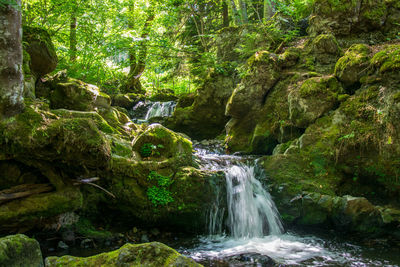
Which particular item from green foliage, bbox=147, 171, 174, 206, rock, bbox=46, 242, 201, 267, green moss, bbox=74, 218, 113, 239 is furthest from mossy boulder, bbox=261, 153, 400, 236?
rock, bbox=46, 242, 201, 267

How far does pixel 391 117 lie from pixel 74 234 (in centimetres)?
695

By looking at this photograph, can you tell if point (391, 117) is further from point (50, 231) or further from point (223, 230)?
point (50, 231)

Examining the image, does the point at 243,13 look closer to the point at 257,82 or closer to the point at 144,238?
the point at 257,82

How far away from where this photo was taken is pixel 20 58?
15.0ft

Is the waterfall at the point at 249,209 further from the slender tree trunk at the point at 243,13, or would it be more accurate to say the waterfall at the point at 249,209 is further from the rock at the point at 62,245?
the slender tree trunk at the point at 243,13

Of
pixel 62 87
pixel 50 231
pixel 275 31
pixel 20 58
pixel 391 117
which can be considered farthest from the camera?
pixel 275 31

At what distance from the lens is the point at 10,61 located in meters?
4.38

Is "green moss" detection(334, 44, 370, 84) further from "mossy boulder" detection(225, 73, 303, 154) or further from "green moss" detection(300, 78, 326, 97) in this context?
"mossy boulder" detection(225, 73, 303, 154)

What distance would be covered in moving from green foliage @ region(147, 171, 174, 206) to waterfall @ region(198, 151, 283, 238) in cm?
102

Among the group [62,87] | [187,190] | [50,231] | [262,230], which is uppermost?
[62,87]

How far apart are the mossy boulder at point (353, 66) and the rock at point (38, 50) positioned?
7743 millimetres

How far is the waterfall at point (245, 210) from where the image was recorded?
5.99m

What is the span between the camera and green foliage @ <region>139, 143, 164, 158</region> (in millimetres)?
6391

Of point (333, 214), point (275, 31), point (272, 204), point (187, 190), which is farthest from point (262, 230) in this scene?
point (275, 31)
